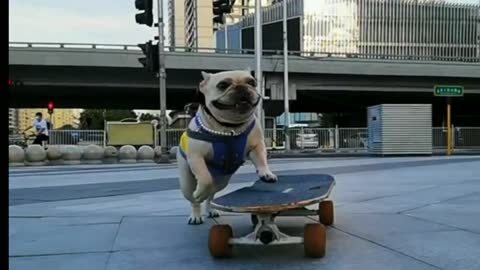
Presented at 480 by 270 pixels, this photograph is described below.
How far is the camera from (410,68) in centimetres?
4641

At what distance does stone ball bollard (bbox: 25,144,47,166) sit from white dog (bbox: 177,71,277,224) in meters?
17.3

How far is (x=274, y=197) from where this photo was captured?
465 centimetres

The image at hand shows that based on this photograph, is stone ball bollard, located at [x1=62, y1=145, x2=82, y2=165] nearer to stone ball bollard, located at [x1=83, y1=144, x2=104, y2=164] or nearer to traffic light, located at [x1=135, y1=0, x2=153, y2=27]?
stone ball bollard, located at [x1=83, y1=144, x2=104, y2=164]

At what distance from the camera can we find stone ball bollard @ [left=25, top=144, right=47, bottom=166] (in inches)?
848

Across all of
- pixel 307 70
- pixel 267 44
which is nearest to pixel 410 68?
pixel 307 70

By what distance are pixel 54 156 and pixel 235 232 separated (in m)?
17.8

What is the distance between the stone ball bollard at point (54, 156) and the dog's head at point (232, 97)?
18326 millimetres

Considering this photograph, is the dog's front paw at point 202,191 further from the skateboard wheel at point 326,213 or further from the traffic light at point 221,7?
the traffic light at point 221,7

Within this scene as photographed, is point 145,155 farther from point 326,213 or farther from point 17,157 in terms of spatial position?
point 326,213

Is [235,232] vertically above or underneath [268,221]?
underneath

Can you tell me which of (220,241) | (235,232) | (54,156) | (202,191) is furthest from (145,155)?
(220,241)

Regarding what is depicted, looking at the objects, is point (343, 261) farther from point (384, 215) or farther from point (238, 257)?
point (384, 215)

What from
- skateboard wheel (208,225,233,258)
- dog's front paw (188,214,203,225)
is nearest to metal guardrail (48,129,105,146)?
dog's front paw (188,214,203,225)

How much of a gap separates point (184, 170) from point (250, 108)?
120 centimetres
